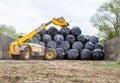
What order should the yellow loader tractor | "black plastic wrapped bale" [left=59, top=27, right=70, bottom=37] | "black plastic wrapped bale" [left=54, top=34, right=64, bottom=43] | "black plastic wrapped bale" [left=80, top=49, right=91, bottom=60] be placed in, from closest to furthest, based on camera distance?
the yellow loader tractor, "black plastic wrapped bale" [left=80, top=49, right=91, bottom=60], "black plastic wrapped bale" [left=54, top=34, right=64, bottom=43], "black plastic wrapped bale" [left=59, top=27, right=70, bottom=37]

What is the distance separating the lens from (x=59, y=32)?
35094 mm

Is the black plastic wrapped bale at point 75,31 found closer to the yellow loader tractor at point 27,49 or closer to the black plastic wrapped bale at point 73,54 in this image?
the black plastic wrapped bale at point 73,54

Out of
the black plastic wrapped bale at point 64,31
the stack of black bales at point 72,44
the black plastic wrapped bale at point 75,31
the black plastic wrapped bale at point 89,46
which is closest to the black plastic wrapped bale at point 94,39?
the stack of black bales at point 72,44

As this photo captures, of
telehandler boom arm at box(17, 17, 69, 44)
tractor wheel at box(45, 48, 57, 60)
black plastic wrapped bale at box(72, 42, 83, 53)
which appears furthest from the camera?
black plastic wrapped bale at box(72, 42, 83, 53)

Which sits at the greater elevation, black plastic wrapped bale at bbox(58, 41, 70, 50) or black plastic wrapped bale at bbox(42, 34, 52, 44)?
black plastic wrapped bale at bbox(42, 34, 52, 44)

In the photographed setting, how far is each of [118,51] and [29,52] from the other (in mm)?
6664

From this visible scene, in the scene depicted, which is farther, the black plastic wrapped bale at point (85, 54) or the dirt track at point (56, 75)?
the black plastic wrapped bale at point (85, 54)

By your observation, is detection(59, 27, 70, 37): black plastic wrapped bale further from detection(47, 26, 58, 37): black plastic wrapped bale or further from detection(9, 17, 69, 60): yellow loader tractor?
detection(9, 17, 69, 60): yellow loader tractor

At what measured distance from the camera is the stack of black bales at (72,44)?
33.7 metres

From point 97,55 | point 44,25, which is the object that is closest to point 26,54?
point 44,25

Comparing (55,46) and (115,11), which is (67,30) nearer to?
(55,46)

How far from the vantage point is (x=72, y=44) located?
3484 centimetres

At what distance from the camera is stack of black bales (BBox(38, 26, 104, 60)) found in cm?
3369

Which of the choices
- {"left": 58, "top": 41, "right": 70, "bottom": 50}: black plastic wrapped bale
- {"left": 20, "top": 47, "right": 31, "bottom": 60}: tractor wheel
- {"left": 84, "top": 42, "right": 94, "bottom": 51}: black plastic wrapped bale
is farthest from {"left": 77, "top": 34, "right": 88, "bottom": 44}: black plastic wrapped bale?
{"left": 20, "top": 47, "right": 31, "bottom": 60}: tractor wheel
